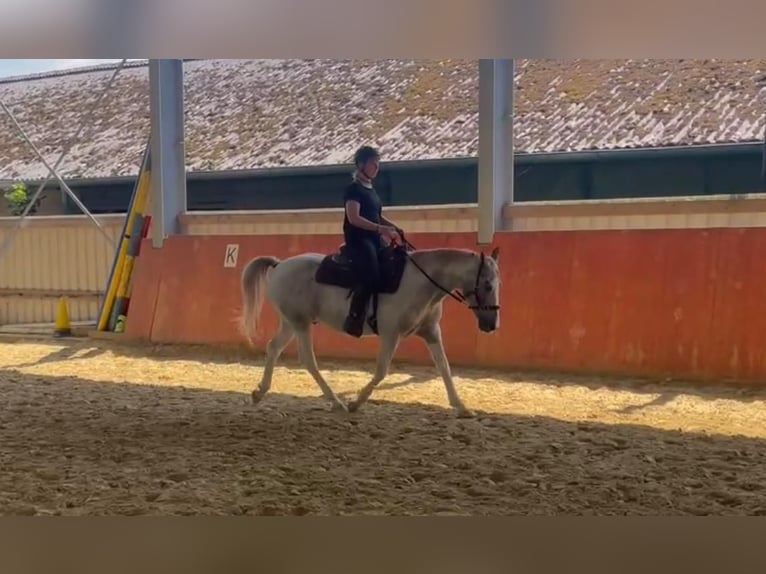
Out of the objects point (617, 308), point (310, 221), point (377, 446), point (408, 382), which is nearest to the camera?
point (377, 446)

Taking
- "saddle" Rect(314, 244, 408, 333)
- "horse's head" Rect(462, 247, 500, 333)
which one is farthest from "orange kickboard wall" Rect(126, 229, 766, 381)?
"horse's head" Rect(462, 247, 500, 333)

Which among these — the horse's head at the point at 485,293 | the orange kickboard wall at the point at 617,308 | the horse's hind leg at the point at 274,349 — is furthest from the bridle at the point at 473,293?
the orange kickboard wall at the point at 617,308

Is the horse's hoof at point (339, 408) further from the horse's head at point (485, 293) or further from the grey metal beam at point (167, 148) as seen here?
the grey metal beam at point (167, 148)

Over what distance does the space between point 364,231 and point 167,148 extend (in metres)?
3.88

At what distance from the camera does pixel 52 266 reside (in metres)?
10.0

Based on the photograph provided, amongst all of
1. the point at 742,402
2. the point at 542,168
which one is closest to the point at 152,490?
the point at 742,402

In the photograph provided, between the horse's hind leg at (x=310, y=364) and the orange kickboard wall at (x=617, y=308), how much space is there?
1264 millimetres

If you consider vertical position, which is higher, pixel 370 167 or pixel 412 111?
pixel 412 111

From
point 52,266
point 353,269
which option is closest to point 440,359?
point 353,269

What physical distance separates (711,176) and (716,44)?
16.0 ft

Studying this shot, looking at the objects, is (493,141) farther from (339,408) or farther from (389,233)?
(339,408)

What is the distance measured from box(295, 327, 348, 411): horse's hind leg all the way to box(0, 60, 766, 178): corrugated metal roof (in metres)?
3.39

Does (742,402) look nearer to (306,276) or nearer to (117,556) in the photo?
(306,276)

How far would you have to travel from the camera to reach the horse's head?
4883 mm
